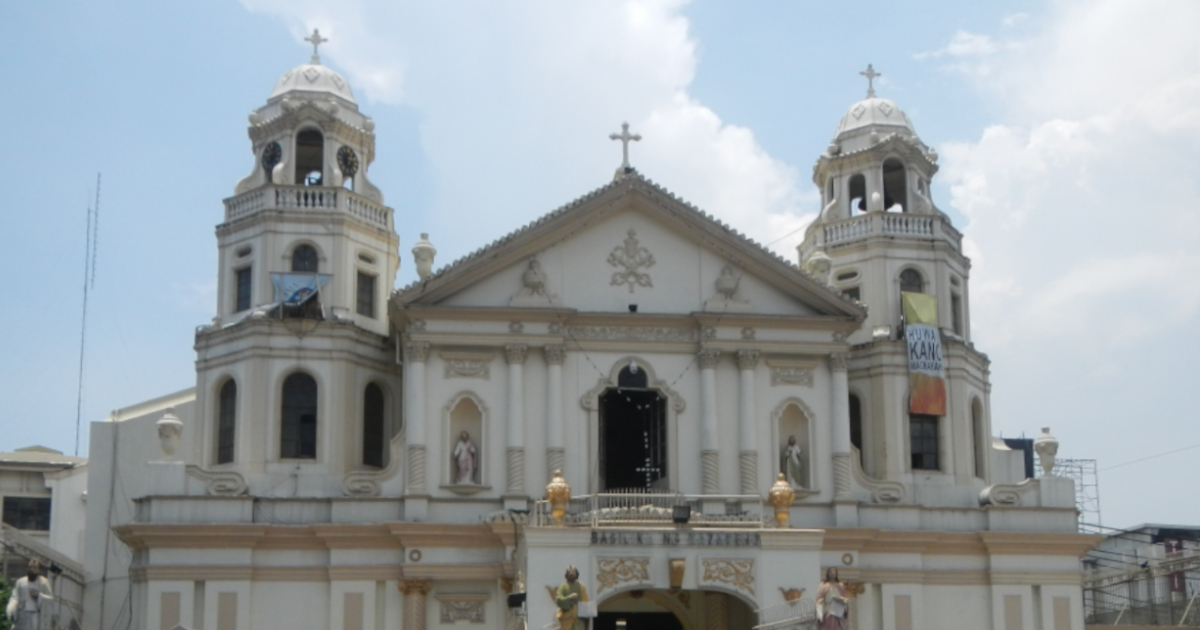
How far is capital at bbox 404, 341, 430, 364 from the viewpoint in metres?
40.6

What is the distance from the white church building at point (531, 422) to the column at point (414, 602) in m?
0.06

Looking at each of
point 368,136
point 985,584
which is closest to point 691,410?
point 985,584

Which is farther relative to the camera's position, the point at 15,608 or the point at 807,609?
the point at 807,609

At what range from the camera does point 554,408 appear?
40562mm

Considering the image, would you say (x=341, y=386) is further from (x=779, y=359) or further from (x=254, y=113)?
(x=779, y=359)

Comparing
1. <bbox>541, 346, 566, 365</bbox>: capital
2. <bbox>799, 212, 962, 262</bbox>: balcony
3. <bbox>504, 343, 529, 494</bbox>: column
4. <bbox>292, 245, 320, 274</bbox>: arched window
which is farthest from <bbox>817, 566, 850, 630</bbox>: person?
<bbox>292, 245, 320, 274</bbox>: arched window

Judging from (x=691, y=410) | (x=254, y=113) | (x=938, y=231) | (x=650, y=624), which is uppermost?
(x=254, y=113)

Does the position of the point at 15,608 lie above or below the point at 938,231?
below

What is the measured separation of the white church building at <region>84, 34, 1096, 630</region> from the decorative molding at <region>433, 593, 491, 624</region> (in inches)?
2.1

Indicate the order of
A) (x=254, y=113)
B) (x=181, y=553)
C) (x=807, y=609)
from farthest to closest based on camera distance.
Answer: (x=254, y=113)
(x=181, y=553)
(x=807, y=609)

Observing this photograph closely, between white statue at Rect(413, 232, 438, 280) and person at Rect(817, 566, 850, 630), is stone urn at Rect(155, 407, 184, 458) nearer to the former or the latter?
white statue at Rect(413, 232, 438, 280)

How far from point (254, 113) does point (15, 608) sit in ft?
69.2

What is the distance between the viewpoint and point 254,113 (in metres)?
45.1

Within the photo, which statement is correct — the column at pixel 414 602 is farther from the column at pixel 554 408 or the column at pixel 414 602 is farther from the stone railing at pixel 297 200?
the stone railing at pixel 297 200
